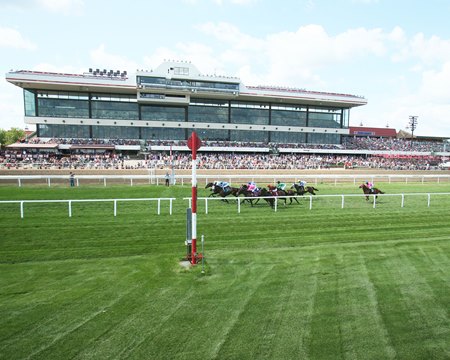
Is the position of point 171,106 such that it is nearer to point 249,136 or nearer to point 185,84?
point 185,84

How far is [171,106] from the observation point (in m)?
52.1

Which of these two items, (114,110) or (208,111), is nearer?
(114,110)

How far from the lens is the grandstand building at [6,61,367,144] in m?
46.8

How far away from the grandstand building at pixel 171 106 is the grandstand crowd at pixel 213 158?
2.56m

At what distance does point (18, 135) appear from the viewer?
289 feet

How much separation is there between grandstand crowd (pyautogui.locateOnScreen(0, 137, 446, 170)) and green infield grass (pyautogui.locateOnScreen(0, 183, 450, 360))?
18.3 meters

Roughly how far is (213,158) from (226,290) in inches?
1569

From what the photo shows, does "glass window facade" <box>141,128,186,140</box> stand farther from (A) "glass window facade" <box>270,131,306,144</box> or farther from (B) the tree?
(B) the tree

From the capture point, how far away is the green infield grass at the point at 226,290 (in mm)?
4176

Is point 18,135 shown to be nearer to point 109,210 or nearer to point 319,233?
point 109,210

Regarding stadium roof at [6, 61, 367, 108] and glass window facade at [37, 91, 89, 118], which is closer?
stadium roof at [6, 61, 367, 108]

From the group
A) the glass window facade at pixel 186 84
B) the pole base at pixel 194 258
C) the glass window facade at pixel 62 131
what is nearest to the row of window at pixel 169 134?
the glass window facade at pixel 62 131

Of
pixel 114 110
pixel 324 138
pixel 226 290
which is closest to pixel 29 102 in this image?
pixel 114 110

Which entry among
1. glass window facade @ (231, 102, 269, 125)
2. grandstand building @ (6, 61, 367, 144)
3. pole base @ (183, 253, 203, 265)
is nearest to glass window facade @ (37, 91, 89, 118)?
grandstand building @ (6, 61, 367, 144)
